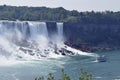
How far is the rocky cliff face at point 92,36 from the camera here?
79.5 meters

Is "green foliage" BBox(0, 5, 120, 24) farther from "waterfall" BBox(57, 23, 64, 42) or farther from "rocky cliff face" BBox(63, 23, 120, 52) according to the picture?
"waterfall" BBox(57, 23, 64, 42)

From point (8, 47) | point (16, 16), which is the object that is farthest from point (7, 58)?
point (16, 16)

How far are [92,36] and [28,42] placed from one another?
20134 mm

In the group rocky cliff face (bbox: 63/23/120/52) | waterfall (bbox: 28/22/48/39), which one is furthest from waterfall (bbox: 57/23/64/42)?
waterfall (bbox: 28/22/48/39)

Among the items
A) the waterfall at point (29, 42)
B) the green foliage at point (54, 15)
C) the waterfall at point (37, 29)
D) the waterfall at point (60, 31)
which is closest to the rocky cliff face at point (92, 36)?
the waterfall at point (60, 31)

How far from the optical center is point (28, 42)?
68.9 m

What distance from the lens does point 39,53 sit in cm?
6241

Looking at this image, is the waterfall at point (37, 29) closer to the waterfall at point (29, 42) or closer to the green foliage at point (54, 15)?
the waterfall at point (29, 42)

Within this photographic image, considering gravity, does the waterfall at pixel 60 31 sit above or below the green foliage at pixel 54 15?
below

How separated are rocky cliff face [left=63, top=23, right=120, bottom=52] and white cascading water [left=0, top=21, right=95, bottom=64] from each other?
8.70 feet

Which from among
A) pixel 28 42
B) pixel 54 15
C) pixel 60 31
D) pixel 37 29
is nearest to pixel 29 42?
pixel 28 42

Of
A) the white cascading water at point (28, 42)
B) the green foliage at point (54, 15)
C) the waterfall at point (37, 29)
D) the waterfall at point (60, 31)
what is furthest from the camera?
the green foliage at point (54, 15)

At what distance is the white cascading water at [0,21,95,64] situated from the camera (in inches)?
2369

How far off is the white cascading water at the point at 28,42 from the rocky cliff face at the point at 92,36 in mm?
2652
